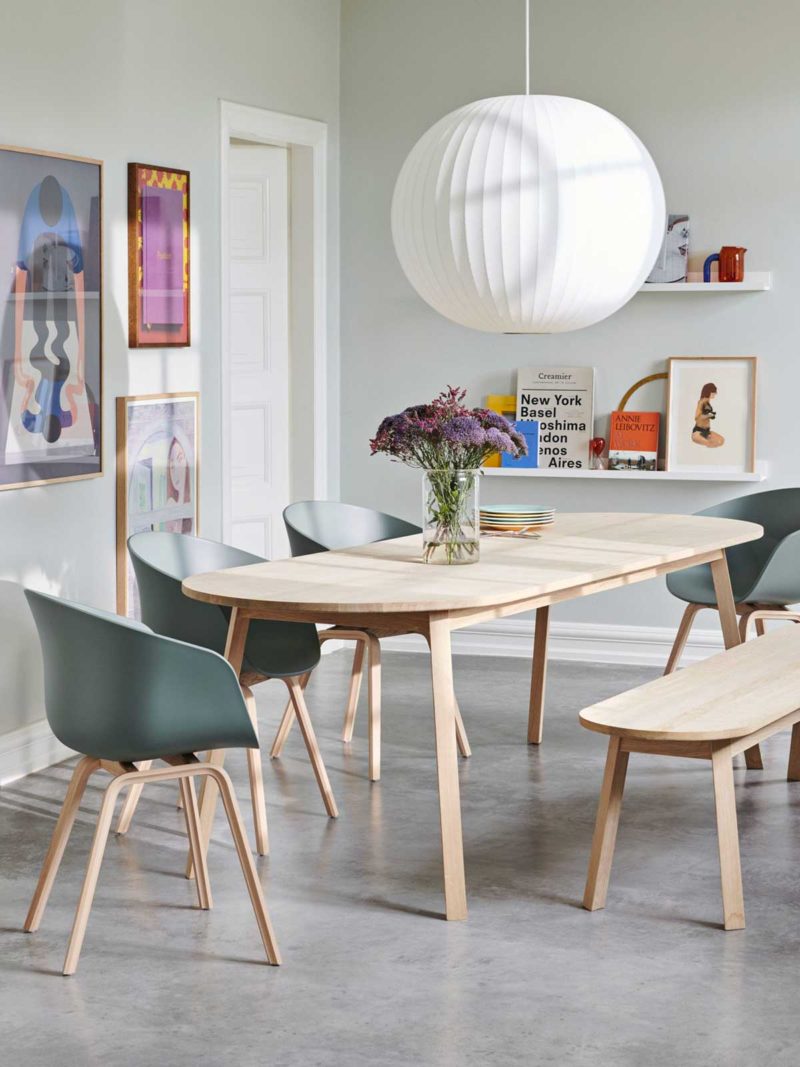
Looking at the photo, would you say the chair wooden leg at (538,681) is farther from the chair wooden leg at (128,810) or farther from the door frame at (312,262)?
the door frame at (312,262)

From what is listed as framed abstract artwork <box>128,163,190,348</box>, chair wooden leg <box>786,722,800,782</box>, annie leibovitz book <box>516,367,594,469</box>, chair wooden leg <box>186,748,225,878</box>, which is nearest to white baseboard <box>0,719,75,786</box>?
chair wooden leg <box>186,748,225,878</box>

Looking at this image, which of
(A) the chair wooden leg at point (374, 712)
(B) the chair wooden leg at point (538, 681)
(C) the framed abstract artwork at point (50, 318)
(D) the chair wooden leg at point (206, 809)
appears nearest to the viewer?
(D) the chair wooden leg at point (206, 809)

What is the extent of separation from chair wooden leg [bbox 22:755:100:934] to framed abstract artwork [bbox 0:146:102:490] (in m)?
1.55

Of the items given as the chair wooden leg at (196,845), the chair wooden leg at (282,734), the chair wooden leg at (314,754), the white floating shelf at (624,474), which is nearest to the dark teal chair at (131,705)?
the chair wooden leg at (196,845)

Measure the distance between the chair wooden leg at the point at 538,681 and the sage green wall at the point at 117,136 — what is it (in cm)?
144

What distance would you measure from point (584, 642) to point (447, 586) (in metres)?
3.01

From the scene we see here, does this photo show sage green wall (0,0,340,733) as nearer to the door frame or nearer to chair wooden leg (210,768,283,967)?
the door frame

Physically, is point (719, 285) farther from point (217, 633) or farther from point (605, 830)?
point (605, 830)

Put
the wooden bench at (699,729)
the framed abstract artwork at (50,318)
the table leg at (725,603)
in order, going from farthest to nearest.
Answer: the table leg at (725,603) → the framed abstract artwork at (50,318) → the wooden bench at (699,729)

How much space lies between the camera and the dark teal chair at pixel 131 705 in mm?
3049

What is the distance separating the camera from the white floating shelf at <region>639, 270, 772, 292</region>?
6.11 meters

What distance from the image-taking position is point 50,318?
15.4 feet

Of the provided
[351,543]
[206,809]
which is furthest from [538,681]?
[206,809]

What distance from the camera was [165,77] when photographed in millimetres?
5293
